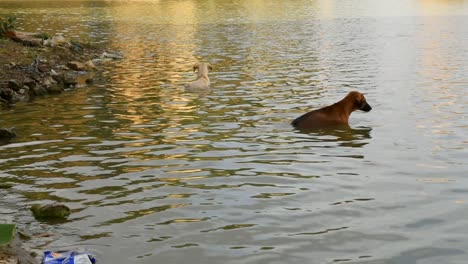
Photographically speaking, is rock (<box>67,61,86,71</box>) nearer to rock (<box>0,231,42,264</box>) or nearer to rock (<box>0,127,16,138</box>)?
rock (<box>0,127,16,138</box>)

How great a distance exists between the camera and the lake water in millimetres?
8367

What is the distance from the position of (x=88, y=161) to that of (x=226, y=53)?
20.8 m

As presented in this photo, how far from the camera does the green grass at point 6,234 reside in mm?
6793

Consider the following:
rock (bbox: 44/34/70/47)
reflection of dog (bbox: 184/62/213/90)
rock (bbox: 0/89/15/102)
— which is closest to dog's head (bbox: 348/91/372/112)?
reflection of dog (bbox: 184/62/213/90)

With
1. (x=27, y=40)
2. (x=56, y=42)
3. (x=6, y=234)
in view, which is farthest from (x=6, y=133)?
(x=56, y=42)

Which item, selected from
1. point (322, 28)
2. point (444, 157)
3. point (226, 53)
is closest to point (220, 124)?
point (444, 157)

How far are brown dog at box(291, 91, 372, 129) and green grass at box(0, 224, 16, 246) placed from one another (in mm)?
9065

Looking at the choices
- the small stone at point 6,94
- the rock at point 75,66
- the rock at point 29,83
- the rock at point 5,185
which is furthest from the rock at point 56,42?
the rock at point 5,185

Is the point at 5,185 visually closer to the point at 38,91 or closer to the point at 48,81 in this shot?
the point at 38,91

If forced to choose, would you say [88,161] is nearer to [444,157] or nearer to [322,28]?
[444,157]

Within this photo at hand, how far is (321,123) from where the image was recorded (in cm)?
1519

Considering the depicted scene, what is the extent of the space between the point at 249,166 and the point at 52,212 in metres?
3.80

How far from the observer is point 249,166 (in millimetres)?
11961

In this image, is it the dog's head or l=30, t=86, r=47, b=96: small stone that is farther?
l=30, t=86, r=47, b=96: small stone
